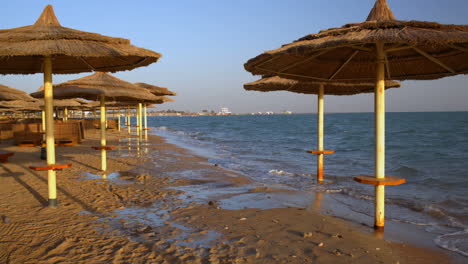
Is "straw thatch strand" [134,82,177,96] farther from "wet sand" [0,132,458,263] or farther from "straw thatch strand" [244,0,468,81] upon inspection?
"straw thatch strand" [244,0,468,81]

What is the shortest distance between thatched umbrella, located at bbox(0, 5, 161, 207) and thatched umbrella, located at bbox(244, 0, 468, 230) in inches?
67.6

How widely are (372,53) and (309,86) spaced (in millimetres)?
2809

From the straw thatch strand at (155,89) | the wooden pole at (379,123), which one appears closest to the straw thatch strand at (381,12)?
the wooden pole at (379,123)

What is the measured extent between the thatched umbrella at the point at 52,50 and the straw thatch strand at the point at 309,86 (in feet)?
8.83

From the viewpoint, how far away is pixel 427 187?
9102 mm

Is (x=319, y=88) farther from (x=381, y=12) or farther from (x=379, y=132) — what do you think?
(x=379, y=132)

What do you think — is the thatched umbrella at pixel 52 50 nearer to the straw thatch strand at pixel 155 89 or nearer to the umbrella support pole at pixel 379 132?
the umbrella support pole at pixel 379 132

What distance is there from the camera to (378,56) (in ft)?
13.3

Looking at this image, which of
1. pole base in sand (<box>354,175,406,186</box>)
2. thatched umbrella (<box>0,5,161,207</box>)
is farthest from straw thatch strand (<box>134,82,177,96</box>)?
pole base in sand (<box>354,175,406,186</box>)

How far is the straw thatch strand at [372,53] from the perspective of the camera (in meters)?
3.23

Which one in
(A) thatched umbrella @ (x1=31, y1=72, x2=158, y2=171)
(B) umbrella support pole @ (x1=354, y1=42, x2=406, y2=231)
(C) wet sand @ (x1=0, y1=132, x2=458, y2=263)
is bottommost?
(C) wet sand @ (x1=0, y1=132, x2=458, y2=263)

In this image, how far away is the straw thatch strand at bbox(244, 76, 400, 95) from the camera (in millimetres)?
6926

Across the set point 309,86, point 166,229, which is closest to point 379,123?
point 166,229

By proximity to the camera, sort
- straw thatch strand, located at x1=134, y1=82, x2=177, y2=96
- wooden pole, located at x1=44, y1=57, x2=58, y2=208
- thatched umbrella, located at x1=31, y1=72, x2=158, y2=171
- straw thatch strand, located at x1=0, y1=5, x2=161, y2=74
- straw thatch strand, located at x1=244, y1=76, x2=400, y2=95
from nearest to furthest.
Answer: straw thatch strand, located at x1=0, y1=5, x2=161, y2=74 → wooden pole, located at x1=44, y1=57, x2=58, y2=208 → straw thatch strand, located at x1=244, y1=76, x2=400, y2=95 → thatched umbrella, located at x1=31, y1=72, x2=158, y2=171 → straw thatch strand, located at x1=134, y1=82, x2=177, y2=96
